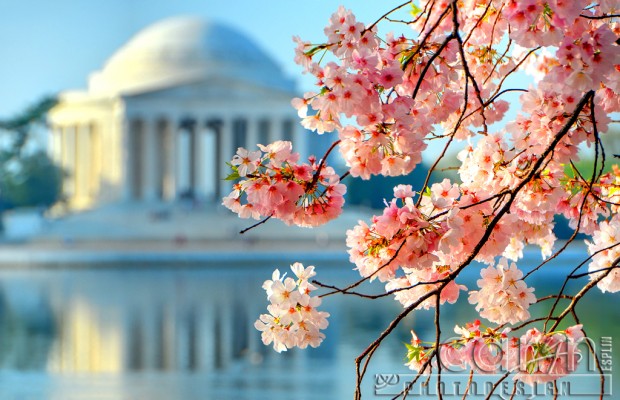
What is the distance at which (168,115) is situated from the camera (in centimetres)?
10162

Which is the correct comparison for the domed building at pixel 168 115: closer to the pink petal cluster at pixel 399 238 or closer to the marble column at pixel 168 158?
the marble column at pixel 168 158

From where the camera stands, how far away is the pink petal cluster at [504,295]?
565 cm

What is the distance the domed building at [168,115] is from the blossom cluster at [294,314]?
92.2 meters

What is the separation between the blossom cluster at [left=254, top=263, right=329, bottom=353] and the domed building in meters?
92.2

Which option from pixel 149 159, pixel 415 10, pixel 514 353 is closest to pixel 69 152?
pixel 149 159

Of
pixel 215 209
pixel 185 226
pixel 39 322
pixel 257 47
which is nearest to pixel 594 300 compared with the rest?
pixel 39 322

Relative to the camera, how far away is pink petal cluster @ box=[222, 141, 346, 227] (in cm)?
534

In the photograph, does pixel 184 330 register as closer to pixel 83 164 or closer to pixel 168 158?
pixel 168 158

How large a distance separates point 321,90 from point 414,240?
0.74 meters

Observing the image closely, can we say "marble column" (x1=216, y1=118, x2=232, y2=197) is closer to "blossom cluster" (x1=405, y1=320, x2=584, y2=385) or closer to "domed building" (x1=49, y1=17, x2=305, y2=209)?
"domed building" (x1=49, y1=17, x2=305, y2=209)

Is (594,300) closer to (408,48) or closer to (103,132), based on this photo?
(408,48)

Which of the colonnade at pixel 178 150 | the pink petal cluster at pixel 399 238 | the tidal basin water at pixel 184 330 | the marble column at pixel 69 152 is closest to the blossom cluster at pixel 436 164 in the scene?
the pink petal cluster at pixel 399 238

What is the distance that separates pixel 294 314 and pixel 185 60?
104 meters

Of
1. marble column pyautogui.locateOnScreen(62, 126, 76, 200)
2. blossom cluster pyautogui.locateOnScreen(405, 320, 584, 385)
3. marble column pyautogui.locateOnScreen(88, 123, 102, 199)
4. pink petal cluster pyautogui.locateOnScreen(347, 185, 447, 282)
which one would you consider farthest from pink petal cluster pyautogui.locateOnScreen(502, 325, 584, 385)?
marble column pyautogui.locateOnScreen(62, 126, 76, 200)
